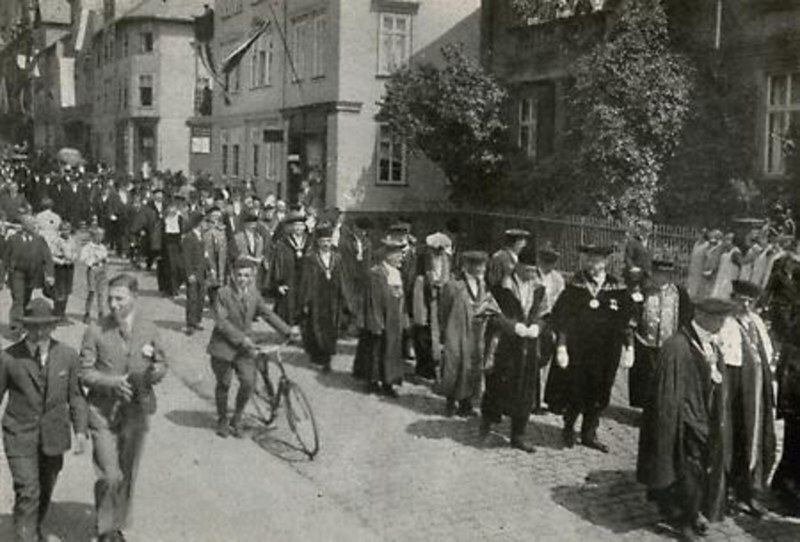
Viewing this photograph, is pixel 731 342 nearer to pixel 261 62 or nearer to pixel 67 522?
pixel 67 522

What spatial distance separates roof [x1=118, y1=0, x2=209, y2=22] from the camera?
1908 inches

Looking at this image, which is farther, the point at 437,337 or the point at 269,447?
the point at 437,337

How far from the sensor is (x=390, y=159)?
2927cm

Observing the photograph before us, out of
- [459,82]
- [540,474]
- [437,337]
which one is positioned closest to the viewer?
[540,474]

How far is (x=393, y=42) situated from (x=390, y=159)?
332cm

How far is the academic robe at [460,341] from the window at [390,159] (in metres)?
18.8

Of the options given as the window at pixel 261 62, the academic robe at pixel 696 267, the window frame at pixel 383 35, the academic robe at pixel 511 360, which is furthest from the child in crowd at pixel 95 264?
the window at pixel 261 62

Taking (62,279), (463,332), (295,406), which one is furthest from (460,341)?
(62,279)

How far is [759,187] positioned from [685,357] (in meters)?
13.2

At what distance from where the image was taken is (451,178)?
26.0 meters

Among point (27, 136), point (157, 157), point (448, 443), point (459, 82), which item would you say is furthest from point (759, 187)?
point (27, 136)

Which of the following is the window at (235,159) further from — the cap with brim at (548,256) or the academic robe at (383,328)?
Answer: the cap with brim at (548,256)

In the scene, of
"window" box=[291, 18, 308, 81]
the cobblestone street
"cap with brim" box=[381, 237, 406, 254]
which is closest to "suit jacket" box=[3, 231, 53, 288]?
the cobblestone street

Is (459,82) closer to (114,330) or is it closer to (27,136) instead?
(114,330)
